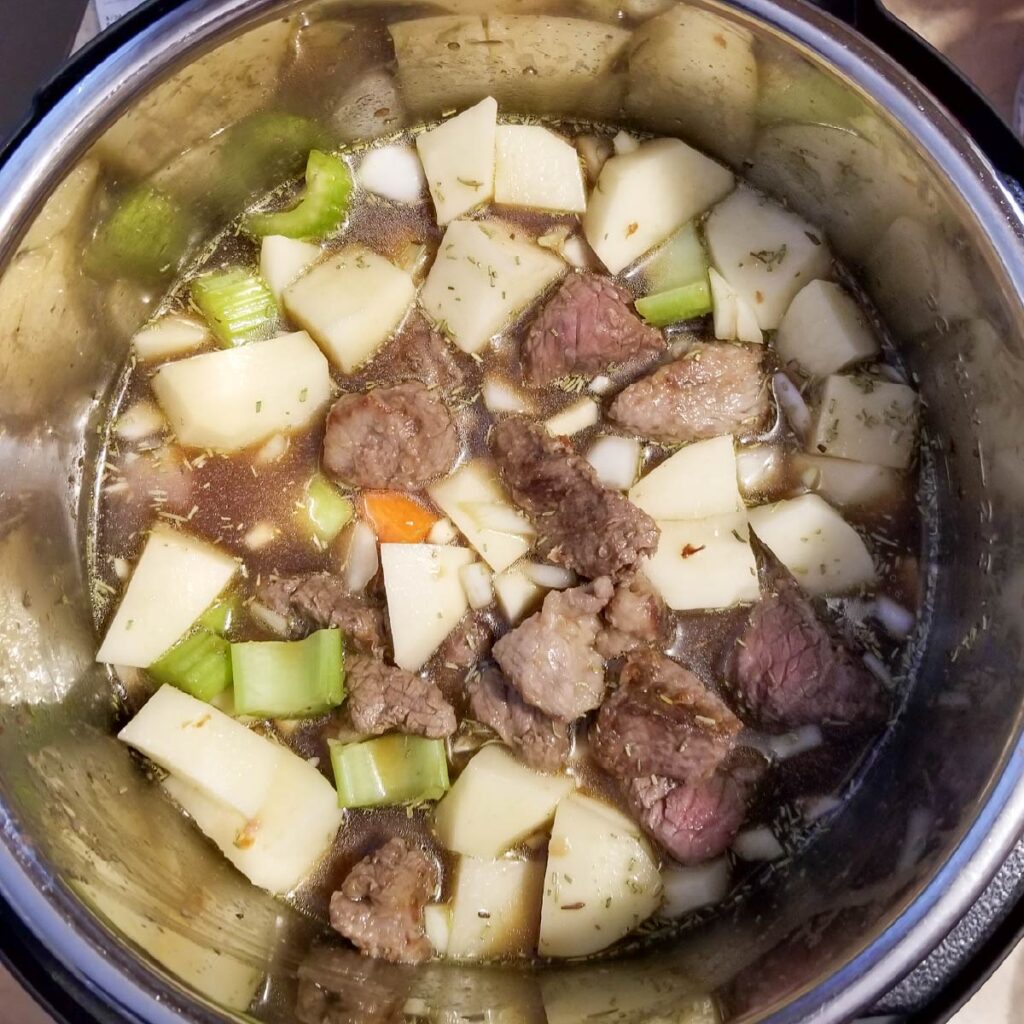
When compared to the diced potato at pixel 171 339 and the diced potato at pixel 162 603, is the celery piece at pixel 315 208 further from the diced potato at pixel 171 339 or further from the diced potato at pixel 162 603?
the diced potato at pixel 162 603

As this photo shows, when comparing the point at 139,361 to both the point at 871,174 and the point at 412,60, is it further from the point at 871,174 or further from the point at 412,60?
the point at 871,174

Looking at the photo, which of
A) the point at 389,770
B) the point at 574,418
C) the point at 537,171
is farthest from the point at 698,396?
the point at 389,770

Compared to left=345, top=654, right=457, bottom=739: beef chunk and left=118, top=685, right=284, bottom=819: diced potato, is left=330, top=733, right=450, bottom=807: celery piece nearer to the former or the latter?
left=345, top=654, right=457, bottom=739: beef chunk

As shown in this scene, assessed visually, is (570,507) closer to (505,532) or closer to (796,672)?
(505,532)

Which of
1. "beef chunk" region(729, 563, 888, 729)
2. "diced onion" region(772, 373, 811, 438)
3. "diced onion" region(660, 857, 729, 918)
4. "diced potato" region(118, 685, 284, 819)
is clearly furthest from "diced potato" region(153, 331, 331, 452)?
"diced onion" region(660, 857, 729, 918)

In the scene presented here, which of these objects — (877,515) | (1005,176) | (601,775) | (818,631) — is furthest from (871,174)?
(601,775)

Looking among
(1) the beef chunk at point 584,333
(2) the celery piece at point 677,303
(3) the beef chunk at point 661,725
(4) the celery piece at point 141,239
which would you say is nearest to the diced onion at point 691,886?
(3) the beef chunk at point 661,725
